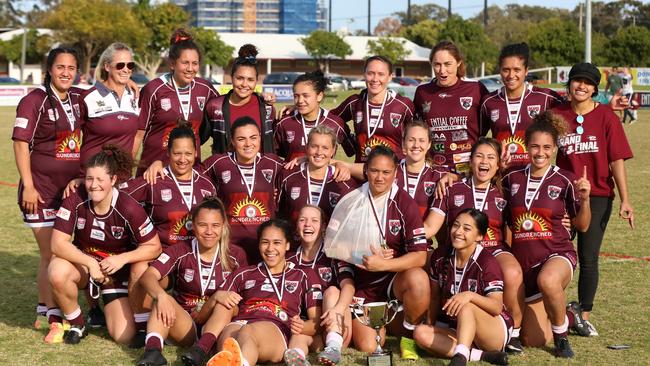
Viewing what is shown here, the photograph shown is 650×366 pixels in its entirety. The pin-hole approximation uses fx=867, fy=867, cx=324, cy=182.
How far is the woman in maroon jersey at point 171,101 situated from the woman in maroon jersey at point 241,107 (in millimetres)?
123

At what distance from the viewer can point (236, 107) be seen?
656 cm

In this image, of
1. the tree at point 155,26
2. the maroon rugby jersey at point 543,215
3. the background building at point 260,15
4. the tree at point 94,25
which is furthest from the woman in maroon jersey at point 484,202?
the background building at point 260,15

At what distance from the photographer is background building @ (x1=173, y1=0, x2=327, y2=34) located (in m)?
164

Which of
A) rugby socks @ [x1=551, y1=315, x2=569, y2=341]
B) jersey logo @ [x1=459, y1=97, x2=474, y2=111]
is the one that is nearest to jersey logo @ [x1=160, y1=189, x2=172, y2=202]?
jersey logo @ [x1=459, y1=97, x2=474, y2=111]

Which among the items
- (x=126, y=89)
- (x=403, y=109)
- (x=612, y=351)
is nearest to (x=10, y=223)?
(x=126, y=89)

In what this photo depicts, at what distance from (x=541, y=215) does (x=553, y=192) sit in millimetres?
167

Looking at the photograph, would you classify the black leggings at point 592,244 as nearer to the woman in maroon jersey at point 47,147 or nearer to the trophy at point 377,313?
the trophy at point 377,313

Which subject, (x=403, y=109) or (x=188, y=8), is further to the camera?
(x=188, y=8)

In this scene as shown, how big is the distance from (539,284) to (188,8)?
560 feet

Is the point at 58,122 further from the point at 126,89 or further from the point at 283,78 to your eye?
the point at 283,78

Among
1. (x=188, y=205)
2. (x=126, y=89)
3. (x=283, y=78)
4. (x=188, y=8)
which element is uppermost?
(x=188, y=8)

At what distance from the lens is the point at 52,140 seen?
605cm

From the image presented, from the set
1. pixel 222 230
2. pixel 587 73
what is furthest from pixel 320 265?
pixel 587 73

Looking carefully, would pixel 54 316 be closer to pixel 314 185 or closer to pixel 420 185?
pixel 314 185
